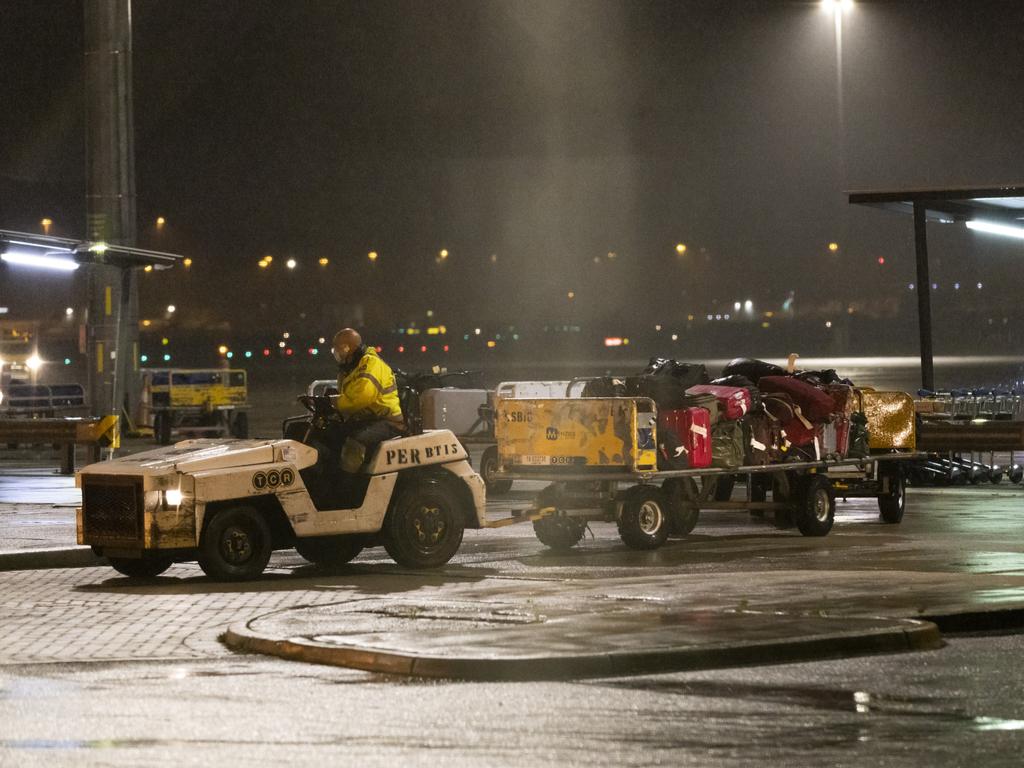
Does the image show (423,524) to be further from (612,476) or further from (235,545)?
(612,476)

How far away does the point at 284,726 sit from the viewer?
8.25 m


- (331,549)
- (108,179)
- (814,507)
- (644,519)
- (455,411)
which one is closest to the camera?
(331,549)

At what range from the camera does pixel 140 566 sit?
14.8 meters

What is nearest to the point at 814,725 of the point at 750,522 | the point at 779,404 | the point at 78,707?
the point at 78,707

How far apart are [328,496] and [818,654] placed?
575 centimetres

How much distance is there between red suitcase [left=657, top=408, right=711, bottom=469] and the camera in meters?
17.3

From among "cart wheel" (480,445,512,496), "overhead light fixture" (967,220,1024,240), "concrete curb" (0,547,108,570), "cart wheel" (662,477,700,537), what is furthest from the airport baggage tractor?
"concrete curb" (0,547,108,570)

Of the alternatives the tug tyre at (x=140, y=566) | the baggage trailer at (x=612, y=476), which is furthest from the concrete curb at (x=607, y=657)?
the baggage trailer at (x=612, y=476)

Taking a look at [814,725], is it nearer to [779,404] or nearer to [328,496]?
[328,496]

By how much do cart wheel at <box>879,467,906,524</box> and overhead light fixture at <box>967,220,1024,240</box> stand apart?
11.0m

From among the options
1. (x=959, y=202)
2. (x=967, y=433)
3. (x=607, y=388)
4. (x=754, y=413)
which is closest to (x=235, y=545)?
(x=607, y=388)

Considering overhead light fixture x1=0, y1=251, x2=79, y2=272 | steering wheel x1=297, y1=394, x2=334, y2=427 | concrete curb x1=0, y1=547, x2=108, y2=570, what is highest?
overhead light fixture x1=0, y1=251, x2=79, y2=272

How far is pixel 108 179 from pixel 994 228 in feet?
49.5

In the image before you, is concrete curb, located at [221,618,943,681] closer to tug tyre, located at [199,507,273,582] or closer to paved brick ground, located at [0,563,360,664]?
paved brick ground, located at [0,563,360,664]
